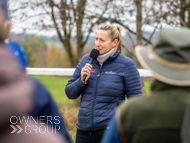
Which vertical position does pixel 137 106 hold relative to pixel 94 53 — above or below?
above

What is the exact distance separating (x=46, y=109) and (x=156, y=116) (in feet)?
2.01

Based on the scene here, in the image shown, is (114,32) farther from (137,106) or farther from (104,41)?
(137,106)

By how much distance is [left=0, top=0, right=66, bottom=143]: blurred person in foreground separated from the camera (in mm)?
1273

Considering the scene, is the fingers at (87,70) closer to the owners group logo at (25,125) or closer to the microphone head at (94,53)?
the microphone head at (94,53)

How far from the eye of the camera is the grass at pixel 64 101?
7.04m

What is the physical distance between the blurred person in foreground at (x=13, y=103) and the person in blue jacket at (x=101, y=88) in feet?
7.02

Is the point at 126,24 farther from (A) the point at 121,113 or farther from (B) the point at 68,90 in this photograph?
(A) the point at 121,113

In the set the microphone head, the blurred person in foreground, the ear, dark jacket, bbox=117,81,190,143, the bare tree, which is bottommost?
the bare tree

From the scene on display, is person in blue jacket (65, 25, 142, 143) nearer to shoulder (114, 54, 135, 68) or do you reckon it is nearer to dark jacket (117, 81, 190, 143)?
shoulder (114, 54, 135, 68)

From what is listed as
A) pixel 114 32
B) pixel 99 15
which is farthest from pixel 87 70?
pixel 99 15

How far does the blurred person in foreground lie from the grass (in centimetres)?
157

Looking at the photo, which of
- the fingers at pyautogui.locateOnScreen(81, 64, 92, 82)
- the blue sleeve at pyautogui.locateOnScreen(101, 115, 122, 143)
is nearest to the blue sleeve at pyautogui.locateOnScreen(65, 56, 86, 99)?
the fingers at pyautogui.locateOnScreen(81, 64, 92, 82)

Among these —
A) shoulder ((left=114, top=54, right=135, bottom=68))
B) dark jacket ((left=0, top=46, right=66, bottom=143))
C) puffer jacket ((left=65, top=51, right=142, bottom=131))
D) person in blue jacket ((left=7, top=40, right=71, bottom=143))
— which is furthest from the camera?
shoulder ((left=114, top=54, right=135, bottom=68))

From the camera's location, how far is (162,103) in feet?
5.90
